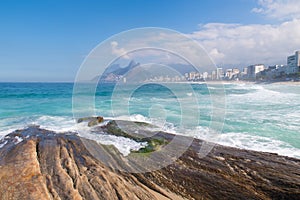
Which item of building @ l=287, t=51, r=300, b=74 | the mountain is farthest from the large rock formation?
building @ l=287, t=51, r=300, b=74

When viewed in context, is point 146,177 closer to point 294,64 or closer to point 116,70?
point 116,70

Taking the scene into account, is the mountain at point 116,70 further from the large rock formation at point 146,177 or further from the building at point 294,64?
the building at point 294,64

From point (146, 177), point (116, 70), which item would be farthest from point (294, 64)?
point (146, 177)

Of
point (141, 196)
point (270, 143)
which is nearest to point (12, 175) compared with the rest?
point (141, 196)

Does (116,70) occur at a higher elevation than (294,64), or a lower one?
lower

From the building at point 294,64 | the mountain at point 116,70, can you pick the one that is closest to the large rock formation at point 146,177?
the mountain at point 116,70

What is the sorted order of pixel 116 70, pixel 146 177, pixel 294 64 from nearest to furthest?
pixel 146 177 < pixel 116 70 < pixel 294 64

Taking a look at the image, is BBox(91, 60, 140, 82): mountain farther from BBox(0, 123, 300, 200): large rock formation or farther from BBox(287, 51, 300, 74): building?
BBox(287, 51, 300, 74): building

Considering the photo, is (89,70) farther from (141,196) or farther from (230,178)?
(230,178)
